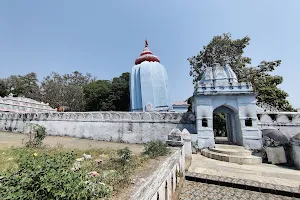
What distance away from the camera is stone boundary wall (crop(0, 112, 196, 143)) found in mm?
11305

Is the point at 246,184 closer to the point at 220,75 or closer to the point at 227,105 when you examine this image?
the point at 227,105

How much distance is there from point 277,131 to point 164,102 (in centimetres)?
1101

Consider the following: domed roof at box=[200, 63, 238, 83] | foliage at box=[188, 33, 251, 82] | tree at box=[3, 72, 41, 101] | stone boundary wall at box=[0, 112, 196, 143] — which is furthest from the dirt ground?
tree at box=[3, 72, 41, 101]

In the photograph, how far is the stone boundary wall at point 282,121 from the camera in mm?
8867

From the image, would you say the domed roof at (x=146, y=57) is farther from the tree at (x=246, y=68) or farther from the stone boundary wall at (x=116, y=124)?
the stone boundary wall at (x=116, y=124)

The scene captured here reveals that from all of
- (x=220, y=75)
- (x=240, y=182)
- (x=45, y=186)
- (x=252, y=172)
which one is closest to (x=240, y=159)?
(x=252, y=172)

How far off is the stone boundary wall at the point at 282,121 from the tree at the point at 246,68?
4545mm

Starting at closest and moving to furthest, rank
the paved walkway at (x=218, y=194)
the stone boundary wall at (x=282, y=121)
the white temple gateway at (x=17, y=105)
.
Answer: the paved walkway at (x=218, y=194), the stone boundary wall at (x=282, y=121), the white temple gateway at (x=17, y=105)

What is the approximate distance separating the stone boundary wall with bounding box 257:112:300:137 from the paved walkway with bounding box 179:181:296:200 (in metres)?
5.80

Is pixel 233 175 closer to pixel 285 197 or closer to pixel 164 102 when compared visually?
pixel 285 197

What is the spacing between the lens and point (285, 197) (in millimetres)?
4551

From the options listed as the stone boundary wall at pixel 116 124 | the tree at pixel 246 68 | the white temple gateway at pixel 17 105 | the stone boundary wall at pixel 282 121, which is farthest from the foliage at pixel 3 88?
the stone boundary wall at pixel 282 121

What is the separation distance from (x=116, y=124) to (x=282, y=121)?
11897mm

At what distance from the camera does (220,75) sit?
34.2 ft
